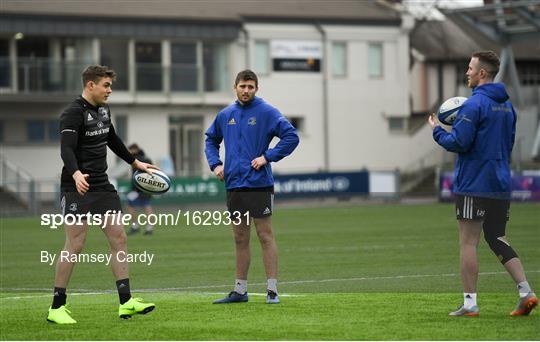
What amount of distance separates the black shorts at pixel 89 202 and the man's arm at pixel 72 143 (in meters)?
0.18

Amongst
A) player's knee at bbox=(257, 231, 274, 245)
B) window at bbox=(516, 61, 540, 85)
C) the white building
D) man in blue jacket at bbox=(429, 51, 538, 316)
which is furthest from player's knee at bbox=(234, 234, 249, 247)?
window at bbox=(516, 61, 540, 85)

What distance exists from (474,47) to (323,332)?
186ft

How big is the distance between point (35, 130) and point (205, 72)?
8555mm

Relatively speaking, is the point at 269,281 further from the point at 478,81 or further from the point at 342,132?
the point at 342,132

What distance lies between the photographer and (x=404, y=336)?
9.92m

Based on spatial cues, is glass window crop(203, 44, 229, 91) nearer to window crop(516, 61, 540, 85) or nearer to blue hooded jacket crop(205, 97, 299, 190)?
window crop(516, 61, 540, 85)

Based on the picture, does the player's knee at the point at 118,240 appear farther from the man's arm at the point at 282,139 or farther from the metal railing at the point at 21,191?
the metal railing at the point at 21,191

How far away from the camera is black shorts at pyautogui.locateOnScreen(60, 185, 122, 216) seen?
11352 mm

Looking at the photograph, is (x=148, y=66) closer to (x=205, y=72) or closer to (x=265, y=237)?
(x=205, y=72)

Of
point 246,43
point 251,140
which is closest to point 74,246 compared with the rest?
point 251,140

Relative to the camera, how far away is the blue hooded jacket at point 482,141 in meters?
11.0

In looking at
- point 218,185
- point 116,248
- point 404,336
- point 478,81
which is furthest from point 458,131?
point 218,185

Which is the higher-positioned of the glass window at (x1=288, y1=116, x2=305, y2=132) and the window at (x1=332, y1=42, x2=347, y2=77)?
the window at (x1=332, y1=42, x2=347, y2=77)

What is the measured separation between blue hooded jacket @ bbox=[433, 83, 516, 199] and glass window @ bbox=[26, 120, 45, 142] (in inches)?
1700
